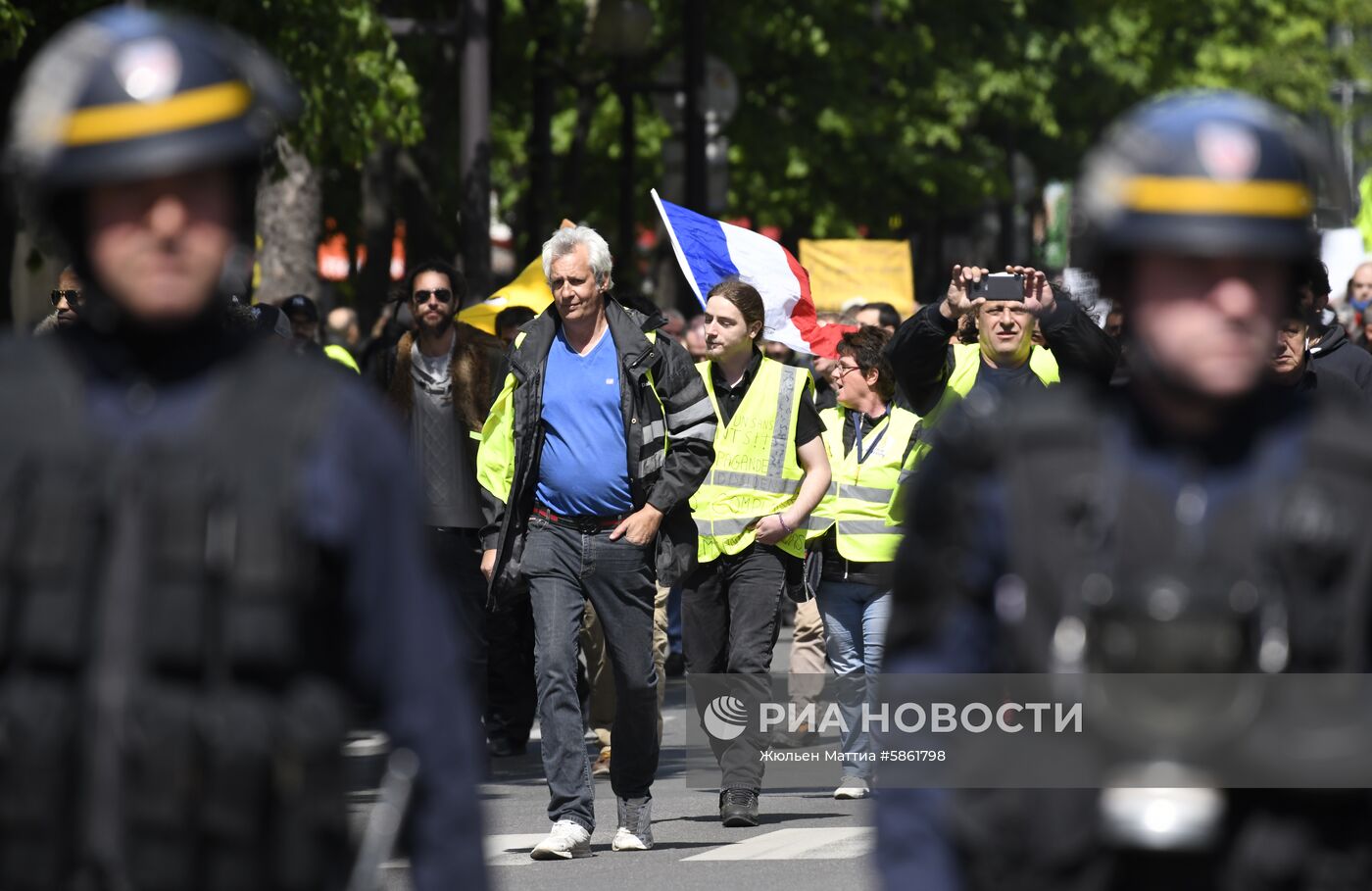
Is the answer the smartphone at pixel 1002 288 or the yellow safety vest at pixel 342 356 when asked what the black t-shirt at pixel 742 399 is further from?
the yellow safety vest at pixel 342 356

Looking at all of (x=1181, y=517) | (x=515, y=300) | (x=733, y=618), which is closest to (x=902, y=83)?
(x=515, y=300)

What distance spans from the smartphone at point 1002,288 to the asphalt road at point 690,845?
5.90 feet

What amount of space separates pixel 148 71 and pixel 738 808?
6.73 meters

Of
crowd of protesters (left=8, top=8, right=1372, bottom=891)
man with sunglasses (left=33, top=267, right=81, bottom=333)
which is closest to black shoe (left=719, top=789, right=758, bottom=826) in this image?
man with sunglasses (left=33, top=267, right=81, bottom=333)

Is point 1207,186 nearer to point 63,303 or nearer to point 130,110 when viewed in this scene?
point 130,110

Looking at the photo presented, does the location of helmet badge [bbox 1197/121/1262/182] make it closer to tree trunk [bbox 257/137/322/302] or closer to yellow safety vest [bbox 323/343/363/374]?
yellow safety vest [bbox 323/343/363/374]

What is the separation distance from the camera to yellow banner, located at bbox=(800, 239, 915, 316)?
864 inches

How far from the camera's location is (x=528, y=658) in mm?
11852

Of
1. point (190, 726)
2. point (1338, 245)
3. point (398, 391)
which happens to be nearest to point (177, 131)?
point (190, 726)

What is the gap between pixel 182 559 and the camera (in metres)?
2.82

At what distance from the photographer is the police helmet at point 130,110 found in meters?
2.85

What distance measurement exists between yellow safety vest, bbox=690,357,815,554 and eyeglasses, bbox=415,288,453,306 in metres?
1.37

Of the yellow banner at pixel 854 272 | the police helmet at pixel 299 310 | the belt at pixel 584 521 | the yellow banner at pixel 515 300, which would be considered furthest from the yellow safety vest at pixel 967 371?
the yellow banner at pixel 854 272

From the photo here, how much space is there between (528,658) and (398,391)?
1.84m
